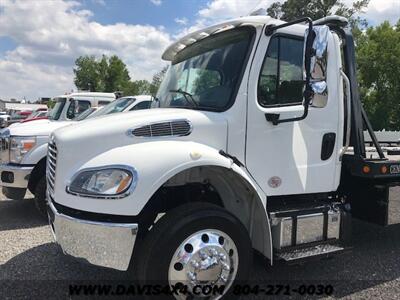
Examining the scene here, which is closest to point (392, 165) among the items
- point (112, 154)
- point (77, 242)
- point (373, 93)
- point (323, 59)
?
Result: point (323, 59)

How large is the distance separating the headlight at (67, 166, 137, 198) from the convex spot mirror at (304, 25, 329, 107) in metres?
1.53

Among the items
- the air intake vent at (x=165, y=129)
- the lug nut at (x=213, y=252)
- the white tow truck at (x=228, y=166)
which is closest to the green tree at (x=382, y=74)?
the white tow truck at (x=228, y=166)

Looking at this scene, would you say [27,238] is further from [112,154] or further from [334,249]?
[334,249]

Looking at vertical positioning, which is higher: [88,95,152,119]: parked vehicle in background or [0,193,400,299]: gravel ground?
[88,95,152,119]: parked vehicle in background

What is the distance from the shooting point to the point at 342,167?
4695 mm

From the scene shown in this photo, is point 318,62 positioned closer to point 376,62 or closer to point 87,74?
point 376,62

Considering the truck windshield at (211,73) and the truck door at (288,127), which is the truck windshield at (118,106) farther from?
the truck door at (288,127)

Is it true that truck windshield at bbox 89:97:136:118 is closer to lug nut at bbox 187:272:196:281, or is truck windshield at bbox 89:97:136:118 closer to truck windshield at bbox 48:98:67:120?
truck windshield at bbox 48:98:67:120

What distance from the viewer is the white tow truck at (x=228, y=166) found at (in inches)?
132

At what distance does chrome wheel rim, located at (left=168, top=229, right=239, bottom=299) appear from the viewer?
343 centimetres

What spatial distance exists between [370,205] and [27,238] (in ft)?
13.6

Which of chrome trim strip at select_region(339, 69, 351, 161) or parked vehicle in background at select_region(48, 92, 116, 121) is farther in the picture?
parked vehicle in background at select_region(48, 92, 116, 121)

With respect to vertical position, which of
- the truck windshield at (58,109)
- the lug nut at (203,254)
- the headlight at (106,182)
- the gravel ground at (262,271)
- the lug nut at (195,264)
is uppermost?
the truck windshield at (58,109)

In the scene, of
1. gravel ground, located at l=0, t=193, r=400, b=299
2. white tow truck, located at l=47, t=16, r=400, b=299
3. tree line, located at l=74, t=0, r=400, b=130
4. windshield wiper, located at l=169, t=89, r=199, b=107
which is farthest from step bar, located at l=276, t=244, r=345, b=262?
tree line, located at l=74, t=0, r=400, b=130
